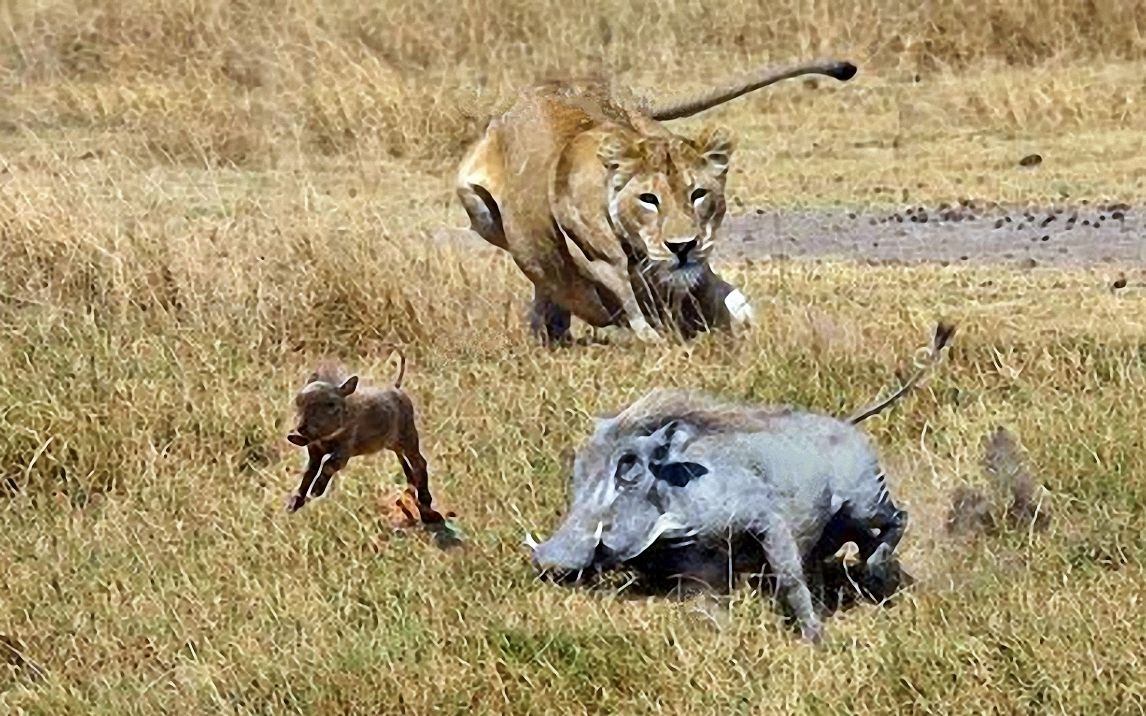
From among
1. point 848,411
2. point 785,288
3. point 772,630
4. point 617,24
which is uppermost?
point 772,630

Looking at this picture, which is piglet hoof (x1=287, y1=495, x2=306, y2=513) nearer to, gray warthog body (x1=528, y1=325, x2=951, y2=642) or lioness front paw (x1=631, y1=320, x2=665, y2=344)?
gray warthog body (x1=528, y1=325, x2=951, y2=642)

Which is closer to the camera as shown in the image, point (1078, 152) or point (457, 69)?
point (1078, 152)

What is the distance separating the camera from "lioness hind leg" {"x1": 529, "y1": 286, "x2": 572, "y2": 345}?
895 centimetres

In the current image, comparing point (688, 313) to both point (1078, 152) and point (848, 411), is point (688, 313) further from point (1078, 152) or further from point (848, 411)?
point (1078, 152)

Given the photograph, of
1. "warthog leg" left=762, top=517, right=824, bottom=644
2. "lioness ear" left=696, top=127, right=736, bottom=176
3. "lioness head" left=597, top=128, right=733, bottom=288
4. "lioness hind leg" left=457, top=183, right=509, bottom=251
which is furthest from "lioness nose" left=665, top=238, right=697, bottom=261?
"warthog leg" left=762, top=517, right=824, bottom=644

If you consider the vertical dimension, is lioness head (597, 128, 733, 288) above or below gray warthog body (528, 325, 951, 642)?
below

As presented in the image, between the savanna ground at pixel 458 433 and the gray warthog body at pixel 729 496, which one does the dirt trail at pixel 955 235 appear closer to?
the savanna ground at pixel 458 433

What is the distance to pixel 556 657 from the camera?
5.52 meters

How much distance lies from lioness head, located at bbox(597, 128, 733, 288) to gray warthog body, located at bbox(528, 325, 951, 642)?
2.00m

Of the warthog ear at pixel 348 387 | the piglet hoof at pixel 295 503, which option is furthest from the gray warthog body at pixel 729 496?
the piglet hoof at pixel 295 503

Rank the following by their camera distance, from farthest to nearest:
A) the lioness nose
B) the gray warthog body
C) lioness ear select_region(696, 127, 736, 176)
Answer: lioness ear select_region(696, 127, 736, 176)
the lioness nose
the gray warthog body

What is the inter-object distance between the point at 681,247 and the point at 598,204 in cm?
49

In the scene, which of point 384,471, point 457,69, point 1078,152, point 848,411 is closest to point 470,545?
point 384,471

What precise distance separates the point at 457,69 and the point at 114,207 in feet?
24.5
